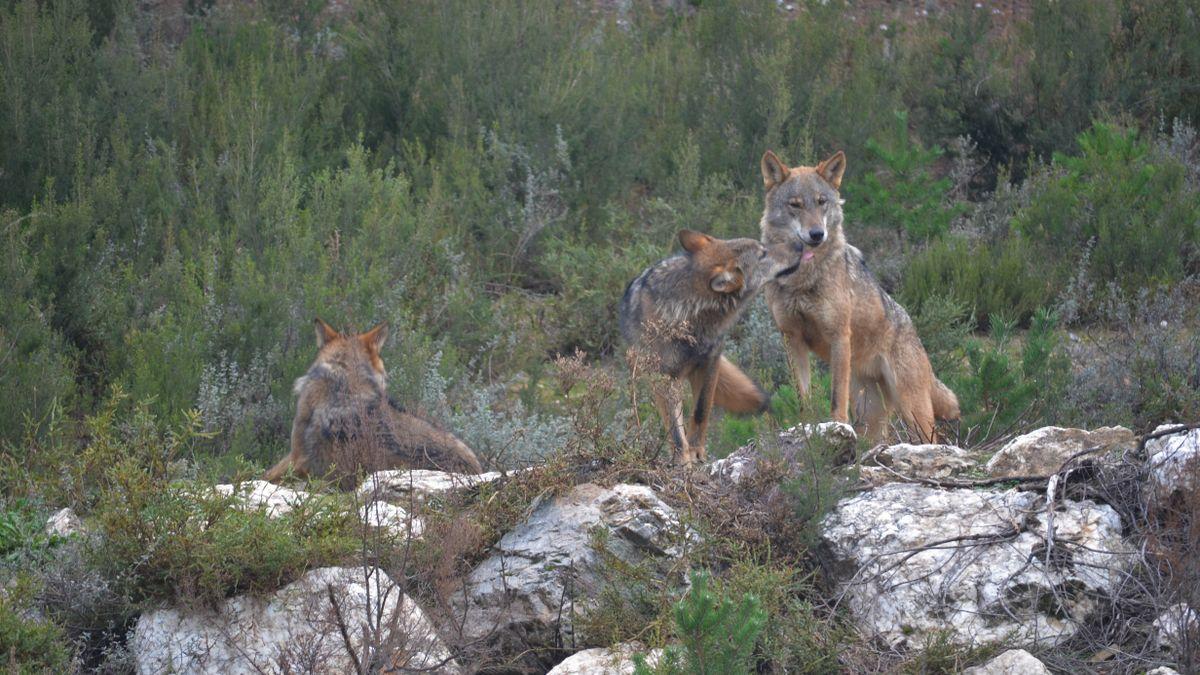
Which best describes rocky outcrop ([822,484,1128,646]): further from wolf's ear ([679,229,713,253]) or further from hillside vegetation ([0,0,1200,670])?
wolf's ear ([679,229,713,253])

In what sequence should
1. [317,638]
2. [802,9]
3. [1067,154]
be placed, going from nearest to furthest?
[317,638]
[1067,154]
[802,9]

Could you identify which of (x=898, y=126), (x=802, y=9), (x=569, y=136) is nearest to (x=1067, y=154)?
(x=898, y=126)

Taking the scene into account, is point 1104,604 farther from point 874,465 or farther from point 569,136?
point 569,136

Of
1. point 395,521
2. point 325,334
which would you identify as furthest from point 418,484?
point 325,334

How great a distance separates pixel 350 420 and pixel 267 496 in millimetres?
1167

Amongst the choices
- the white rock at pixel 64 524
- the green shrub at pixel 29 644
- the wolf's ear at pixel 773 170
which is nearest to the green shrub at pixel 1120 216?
the wolf's ear at pixel 773 170

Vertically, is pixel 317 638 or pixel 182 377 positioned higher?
pixel 317 638

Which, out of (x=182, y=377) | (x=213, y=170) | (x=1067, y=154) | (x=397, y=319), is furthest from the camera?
(x=1067, y=154)

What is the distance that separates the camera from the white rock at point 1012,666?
408 cm

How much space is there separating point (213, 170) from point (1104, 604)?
8.07 meters

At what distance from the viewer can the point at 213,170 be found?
10.4 m

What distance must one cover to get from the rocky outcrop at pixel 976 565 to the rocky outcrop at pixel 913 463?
34cm

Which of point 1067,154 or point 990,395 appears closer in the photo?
point 990,395

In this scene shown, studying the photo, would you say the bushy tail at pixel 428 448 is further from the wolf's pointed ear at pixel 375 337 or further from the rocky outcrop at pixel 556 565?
the rocky outcrop at pixel 556 565
